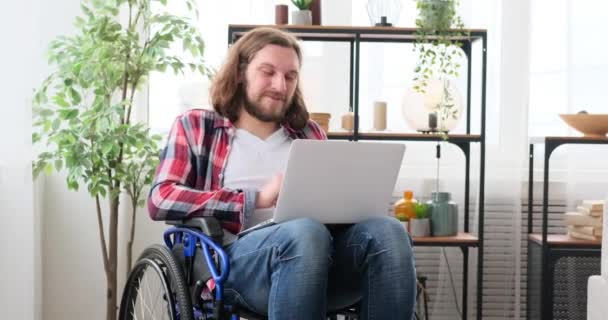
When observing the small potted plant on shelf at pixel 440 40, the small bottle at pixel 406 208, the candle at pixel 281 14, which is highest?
the candle at pixel 281 14

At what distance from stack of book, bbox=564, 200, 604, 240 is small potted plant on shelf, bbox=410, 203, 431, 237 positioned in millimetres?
541

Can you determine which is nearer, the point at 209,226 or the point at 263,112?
the point at 209,226

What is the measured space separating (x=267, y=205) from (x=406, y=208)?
1.28 m

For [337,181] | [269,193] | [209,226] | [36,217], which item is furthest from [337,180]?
[36,217]

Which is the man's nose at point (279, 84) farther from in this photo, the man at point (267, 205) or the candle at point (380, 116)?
the candle at point (380, 116)

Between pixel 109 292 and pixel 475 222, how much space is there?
149 centimetres

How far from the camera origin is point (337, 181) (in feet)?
6.27

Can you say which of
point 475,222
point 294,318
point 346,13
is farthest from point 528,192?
point 294,318

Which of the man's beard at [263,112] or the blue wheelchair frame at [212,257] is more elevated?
the man's beard at [263,112]

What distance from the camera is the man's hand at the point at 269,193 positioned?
203cm

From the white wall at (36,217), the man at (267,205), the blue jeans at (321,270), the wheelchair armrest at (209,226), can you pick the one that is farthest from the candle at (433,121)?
the wheelchair armrest at (209,226)

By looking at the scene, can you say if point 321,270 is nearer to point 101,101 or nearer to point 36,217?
point 101,101

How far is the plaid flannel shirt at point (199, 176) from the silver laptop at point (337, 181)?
9cm

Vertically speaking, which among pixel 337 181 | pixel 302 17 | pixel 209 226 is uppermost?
pixel 302 17
